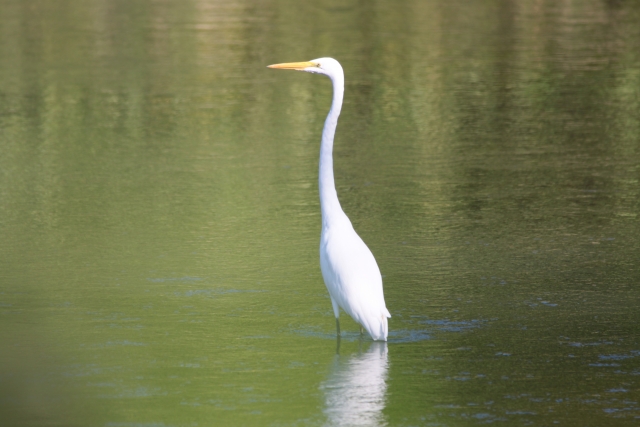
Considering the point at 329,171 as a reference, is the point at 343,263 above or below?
below

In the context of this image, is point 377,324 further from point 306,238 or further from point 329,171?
point 306,238

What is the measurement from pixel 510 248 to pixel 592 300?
3.81ft

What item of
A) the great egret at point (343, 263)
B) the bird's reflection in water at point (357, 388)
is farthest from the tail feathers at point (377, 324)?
the bird's reflection in water at point (357, 388)

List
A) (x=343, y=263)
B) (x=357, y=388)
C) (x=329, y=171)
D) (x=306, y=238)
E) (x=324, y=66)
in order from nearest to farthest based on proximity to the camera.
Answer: (x=357, y=388), (x=343, y=263), (x=329, y=171), (x=324, y=66), (x=306, y=238)

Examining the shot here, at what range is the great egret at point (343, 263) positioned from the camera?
536cm

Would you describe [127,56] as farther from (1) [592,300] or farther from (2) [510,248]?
(1) [592,300]

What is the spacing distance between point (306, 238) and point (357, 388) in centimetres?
266

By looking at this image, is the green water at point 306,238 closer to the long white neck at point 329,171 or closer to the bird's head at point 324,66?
the long white neck at point 329,171

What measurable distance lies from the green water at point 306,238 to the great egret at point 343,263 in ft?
0.70

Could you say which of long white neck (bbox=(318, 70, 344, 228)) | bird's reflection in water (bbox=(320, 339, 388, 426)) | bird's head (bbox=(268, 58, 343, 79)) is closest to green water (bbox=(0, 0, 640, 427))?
bird's reflection in water (bbox=(320, 339, 388, 426))

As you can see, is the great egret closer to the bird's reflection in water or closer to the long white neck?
the long white neck

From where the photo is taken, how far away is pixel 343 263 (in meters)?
5.57

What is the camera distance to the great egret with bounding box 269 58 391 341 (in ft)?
17.6

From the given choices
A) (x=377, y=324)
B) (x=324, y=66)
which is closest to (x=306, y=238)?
(x=324, y=66)
